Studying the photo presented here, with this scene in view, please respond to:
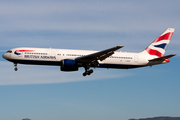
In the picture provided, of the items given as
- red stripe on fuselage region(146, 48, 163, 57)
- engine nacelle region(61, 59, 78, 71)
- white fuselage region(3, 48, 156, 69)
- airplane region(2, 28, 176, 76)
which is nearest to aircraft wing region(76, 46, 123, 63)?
airplane region(2, 28, 176, 76)

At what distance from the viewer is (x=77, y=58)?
4562 cm

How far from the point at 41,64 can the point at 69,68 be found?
490cm

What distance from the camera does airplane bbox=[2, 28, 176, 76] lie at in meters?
45.2

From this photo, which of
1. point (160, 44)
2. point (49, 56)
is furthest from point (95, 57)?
point (160, 44)

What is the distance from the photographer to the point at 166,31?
56.4m

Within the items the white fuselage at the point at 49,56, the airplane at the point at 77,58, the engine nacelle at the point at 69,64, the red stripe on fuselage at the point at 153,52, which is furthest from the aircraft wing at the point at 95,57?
the red stripe on fuselage at the point at 153,52

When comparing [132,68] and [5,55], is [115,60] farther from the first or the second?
[5,55]

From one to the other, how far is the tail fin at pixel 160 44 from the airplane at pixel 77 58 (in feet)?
9.75

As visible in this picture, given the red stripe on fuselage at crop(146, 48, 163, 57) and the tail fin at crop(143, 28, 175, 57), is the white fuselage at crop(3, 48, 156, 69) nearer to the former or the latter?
the red stripe on fuselage at crop(146, 48, 163, 57)

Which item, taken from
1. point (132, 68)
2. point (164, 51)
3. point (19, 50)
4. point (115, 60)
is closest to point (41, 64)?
point (19, 50)

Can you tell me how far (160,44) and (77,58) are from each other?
19.5m

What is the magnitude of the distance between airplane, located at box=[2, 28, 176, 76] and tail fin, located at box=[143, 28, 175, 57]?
2971mm

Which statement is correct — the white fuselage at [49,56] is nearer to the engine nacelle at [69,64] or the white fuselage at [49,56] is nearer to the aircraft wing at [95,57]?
the engine nacelle at [69,64]

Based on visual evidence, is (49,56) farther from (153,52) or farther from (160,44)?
(160,44)
